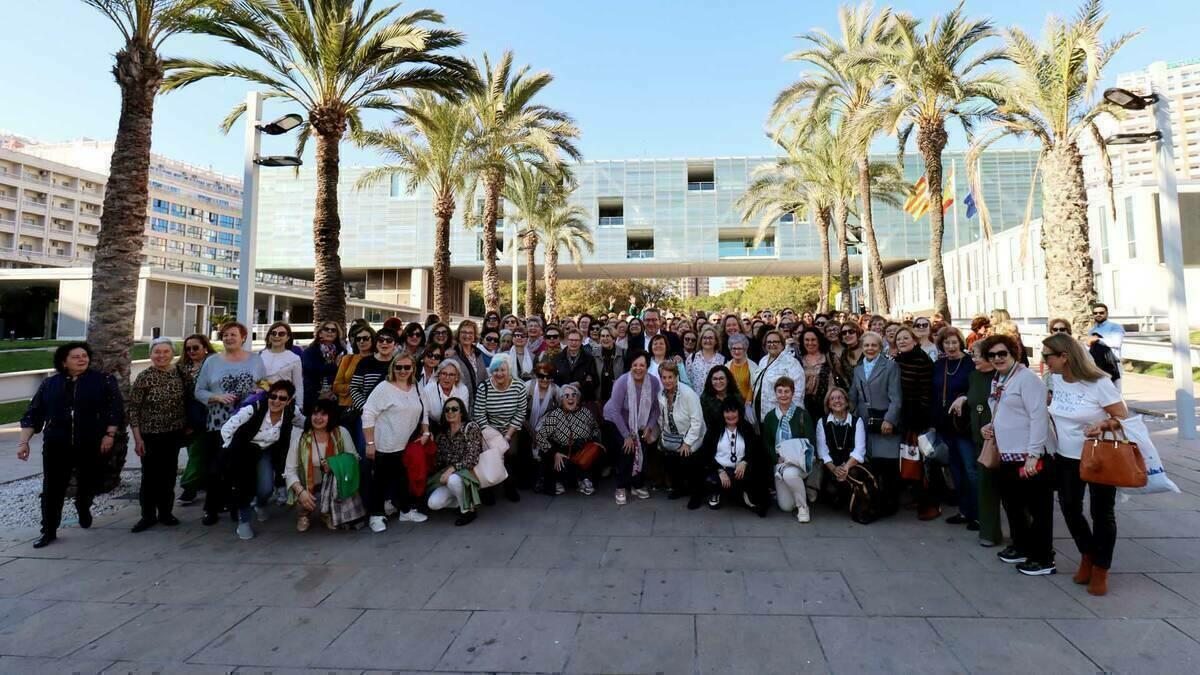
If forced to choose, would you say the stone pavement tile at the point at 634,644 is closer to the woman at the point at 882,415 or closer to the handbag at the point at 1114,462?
the handbag at the point at 1114,462

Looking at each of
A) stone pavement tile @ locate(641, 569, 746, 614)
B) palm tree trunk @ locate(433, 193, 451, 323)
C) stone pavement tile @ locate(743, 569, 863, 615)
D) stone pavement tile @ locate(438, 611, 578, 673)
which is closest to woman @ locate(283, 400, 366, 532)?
stone pavement tile @ locate(438, 611, 578, 673)

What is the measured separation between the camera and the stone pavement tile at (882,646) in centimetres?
277

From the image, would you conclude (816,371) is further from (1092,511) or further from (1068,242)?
(1068,242)

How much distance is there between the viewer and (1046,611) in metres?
3.28

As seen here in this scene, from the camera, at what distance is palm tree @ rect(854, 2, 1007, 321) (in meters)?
13.2

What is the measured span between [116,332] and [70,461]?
186 cm

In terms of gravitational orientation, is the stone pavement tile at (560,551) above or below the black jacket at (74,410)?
below

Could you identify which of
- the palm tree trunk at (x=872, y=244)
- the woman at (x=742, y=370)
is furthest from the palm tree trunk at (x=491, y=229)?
the woman at (x=742, y=370)

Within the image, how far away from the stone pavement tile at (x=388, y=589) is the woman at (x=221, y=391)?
1.99m

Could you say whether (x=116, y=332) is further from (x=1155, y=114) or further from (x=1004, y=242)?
(x=1004, y=242)

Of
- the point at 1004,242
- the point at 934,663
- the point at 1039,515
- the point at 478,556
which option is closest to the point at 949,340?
the point at 1039,515

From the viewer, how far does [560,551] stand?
4344 millimetres

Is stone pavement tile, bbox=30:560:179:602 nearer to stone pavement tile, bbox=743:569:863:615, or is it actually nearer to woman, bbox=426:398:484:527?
woman, bbox=426:398:484:527

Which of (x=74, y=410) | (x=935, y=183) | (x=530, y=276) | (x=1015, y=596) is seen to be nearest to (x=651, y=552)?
(x=1015, y=596)
